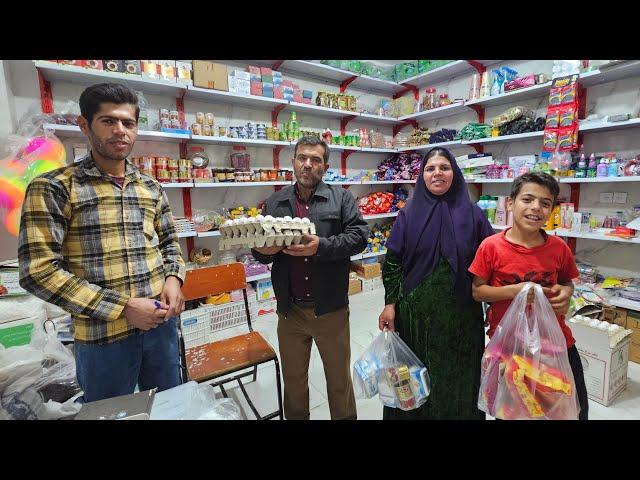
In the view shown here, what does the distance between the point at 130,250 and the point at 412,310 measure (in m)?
1.19

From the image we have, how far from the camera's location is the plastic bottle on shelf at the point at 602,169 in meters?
2.79

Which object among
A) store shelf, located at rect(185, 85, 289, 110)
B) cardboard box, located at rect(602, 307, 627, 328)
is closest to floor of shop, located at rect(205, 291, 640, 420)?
cardboard box, located at rect(602, 307, 627, 328)

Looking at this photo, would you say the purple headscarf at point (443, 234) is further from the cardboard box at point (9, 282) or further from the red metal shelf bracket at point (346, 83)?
the red metal shelf bracket at point (346, 83)

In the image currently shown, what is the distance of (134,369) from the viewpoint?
1.27 m

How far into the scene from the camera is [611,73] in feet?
8.94

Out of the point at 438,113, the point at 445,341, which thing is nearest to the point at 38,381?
the point at 445,341

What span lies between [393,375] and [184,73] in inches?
123

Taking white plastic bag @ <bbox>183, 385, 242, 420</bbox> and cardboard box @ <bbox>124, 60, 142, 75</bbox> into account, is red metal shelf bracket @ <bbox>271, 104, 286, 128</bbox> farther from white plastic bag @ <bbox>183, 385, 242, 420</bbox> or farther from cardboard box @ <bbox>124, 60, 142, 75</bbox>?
white plastic bag @ <bbox>183, 385, 242, 420</bbox>

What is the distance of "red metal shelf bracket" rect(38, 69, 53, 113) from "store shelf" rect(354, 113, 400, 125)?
3256 millimetres

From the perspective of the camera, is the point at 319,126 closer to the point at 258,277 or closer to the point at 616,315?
the point at 258,277

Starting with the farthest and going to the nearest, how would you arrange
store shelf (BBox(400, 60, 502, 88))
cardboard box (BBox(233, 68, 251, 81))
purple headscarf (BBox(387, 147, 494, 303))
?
store shelf (BBox(400, 60, 502, 88)) < cardboard box (BBox(233, 68, 251, 81)) < purple headscarf (BBox(387, 147, 494, 303))

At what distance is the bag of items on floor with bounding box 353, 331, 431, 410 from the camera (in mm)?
1364

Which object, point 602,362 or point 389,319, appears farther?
point 602,362

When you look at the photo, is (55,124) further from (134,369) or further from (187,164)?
(134,369)
